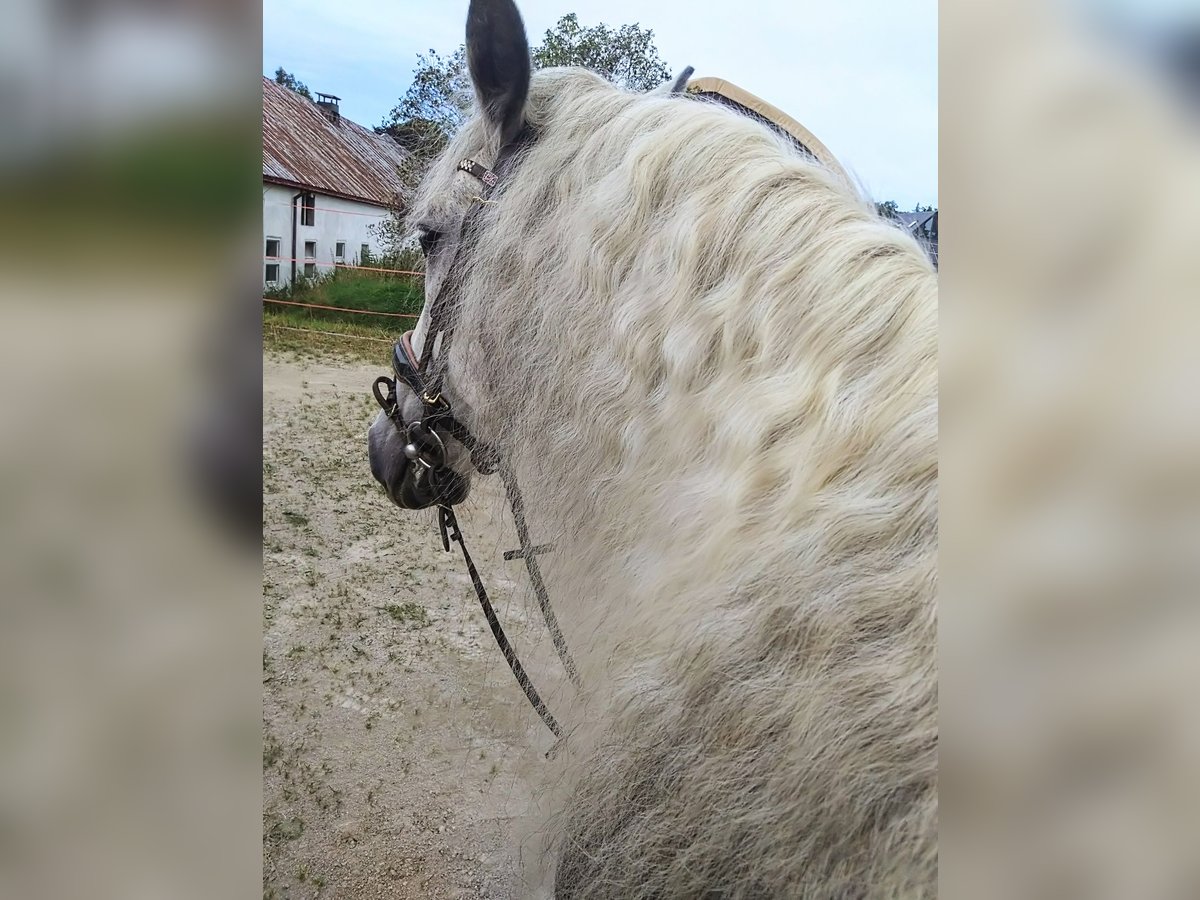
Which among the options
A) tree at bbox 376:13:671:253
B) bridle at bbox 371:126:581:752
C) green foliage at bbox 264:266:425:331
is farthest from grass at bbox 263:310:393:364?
bridle at bbox 371:126:581:752

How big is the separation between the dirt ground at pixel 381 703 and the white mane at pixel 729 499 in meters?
0.63

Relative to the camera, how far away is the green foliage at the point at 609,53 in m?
1.44

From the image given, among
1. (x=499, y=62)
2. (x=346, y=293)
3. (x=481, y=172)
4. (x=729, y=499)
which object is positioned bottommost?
(x=346, y=293)

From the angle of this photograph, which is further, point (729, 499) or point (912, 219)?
point (912, 219)

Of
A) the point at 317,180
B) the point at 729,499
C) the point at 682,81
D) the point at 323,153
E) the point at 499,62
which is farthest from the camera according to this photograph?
the point at 323,153

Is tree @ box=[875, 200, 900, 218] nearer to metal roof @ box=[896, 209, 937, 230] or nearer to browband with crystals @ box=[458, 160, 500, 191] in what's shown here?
metal roof @ box=[896, 209, 937, 230]

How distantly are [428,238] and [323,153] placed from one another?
51.6 inches

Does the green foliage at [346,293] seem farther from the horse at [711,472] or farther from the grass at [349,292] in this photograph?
the horse at [711,472]

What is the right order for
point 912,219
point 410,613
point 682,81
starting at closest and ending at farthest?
point 912,219 → point 682,81 → point 410,613

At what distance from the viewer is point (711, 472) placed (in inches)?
31.0
